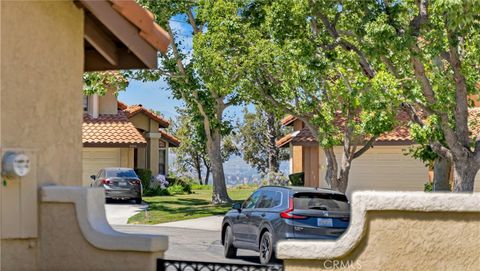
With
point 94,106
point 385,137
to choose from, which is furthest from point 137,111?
point 385,137

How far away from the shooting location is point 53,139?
396 inches

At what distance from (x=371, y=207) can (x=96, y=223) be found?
2.81m

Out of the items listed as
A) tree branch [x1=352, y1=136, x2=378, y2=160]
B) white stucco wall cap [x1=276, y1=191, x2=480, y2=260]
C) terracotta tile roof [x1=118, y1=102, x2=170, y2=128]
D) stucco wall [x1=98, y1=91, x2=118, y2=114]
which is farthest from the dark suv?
terracotta tile roof [x1=118, y1=102, x2=170, y2=128]

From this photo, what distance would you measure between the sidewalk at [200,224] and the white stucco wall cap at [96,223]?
66.6 feet

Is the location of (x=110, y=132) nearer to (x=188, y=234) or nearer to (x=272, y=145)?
(x=272, y=145)

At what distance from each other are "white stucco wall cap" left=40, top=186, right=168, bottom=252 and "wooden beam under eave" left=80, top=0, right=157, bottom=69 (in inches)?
60.2

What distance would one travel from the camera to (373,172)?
140ft

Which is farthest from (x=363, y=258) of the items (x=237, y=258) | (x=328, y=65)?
(x=328, y=65)

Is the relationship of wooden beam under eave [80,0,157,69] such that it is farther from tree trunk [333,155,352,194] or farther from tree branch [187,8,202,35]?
tree branch [187,8,202,35]

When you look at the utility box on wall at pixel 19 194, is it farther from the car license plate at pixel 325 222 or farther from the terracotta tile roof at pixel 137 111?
the terracotta tile roof at pixel 137 111

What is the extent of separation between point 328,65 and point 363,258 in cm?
1818

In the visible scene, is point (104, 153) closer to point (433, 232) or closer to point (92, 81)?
point (92, 81)

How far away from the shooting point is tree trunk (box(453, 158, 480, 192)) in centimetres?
2272

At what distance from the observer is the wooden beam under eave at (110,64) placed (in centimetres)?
1100
